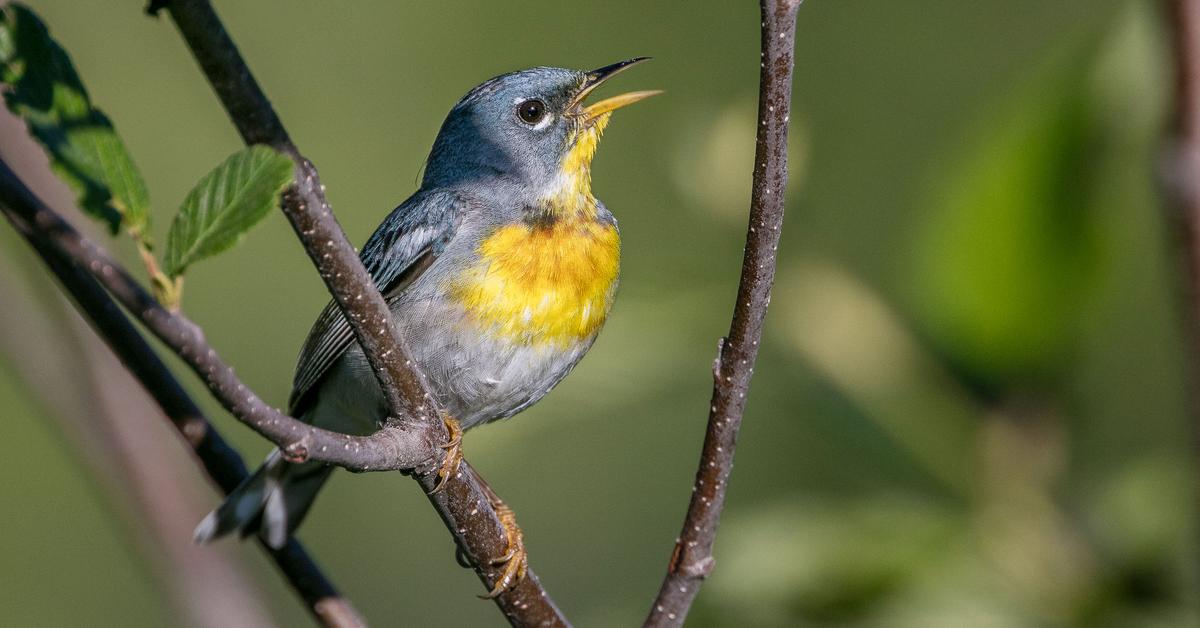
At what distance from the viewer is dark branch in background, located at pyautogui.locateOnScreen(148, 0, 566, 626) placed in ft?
5.08

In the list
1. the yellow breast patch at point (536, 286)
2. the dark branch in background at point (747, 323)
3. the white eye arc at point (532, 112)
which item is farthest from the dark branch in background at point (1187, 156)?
the white eye arc at point (532, 112)

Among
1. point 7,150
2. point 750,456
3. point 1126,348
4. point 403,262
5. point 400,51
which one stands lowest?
point 1126,348

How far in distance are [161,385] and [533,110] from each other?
2090 millimetres

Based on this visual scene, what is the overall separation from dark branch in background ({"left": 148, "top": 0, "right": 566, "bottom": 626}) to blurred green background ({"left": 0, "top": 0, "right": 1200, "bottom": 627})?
17.8 inches

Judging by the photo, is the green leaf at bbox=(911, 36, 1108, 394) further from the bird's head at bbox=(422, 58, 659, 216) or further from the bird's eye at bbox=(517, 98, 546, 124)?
the bird's eye at bbox=(517, 98, 546, 124)

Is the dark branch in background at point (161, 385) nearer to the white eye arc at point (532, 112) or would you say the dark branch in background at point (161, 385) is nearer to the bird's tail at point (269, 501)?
the bird's tail at point (269, 501)

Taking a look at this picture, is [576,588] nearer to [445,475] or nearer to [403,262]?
[403,262]

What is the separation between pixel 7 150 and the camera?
2455mm

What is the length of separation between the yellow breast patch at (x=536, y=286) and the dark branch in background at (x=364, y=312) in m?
1.02

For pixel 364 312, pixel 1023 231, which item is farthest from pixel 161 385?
pixel 1023 231

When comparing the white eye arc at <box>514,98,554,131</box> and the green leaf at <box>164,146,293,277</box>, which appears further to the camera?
the white eye arc at <box>514,98,554,131</box>

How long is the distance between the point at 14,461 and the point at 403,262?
3.87 metres

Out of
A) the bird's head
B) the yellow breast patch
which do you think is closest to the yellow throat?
the yellow breast patch

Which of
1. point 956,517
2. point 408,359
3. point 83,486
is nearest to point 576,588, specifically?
point 83,486
